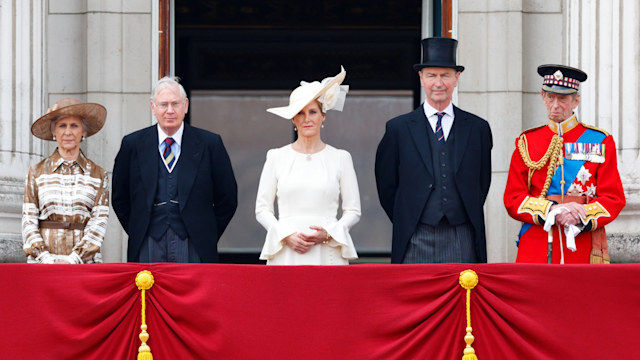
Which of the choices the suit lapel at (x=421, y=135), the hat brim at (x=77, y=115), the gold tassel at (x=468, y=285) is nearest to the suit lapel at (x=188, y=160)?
the hat brim at (x=77, y=115)

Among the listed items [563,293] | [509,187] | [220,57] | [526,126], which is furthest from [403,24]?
[563,293]

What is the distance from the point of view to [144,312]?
19.6 ft

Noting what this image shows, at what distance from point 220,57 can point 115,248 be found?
22.2 feet

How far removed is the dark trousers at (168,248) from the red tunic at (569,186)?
190 cm

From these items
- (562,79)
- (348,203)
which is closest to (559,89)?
(562,79)

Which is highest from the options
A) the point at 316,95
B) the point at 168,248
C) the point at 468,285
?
the point at 316,95

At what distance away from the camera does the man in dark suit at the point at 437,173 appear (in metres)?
6.68

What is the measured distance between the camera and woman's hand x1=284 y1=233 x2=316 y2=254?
258 inches

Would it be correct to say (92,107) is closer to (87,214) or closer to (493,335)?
(87,214)

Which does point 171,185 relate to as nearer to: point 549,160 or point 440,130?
point 440,130

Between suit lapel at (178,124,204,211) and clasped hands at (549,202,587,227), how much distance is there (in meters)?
2.10

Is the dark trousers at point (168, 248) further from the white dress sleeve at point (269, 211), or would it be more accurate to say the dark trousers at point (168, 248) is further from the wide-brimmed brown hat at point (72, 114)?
the wide-brimmed brown hat at point (72, 114)

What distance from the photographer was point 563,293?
5.93 metres

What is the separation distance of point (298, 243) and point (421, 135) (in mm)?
993
